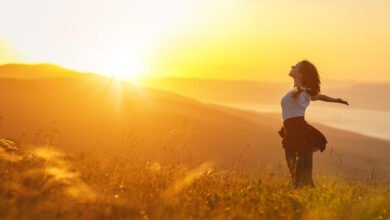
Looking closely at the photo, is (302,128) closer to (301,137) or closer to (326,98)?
(301,137)

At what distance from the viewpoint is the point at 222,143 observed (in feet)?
116

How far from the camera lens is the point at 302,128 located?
7.33 metres

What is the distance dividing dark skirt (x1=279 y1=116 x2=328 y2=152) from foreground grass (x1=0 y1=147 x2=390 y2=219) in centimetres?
77

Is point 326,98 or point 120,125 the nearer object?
point 326,98

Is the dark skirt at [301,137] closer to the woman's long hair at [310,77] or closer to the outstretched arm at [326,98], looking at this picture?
the outstretched arm at [326,98]

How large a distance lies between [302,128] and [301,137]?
0.43 ft

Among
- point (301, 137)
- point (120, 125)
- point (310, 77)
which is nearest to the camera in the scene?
point (301, 137)

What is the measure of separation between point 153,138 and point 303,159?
2331 centimetres

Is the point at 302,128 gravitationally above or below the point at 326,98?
below

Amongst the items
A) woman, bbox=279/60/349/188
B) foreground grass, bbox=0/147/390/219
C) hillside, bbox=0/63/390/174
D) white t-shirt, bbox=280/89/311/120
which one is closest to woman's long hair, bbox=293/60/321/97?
woman, bbox=279/60/349/188

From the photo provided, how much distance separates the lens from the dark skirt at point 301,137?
730 centimetres

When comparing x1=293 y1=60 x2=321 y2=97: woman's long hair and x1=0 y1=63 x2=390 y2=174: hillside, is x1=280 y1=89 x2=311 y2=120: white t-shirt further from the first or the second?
x1=0 y1=63 x2=390 y2=174: hillside

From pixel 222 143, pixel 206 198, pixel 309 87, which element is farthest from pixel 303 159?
pixel 222 143

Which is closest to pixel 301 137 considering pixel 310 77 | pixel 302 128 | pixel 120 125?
pixel 302 128
